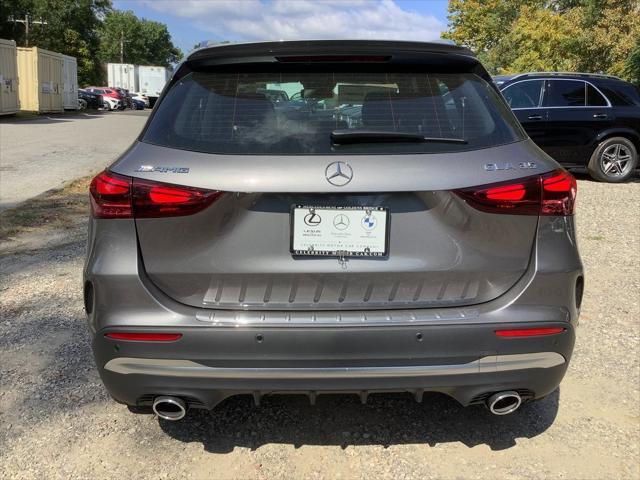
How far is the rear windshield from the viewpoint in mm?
2268

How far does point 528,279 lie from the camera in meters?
2.28

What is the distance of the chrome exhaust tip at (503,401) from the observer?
2.39 m

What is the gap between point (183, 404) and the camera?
2379 mm

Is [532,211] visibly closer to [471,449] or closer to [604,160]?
[471,449]

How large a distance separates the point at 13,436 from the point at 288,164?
6.19ft

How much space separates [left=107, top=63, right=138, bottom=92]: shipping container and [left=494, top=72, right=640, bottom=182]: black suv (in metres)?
55.8

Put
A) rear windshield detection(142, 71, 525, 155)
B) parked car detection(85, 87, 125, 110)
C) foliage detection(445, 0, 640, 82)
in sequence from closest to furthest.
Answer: rear windshield detection(142, 71, 525, 155) < foliage detection(445, 0, 640, 82) < parked car detection(85, 87, 125, 110)

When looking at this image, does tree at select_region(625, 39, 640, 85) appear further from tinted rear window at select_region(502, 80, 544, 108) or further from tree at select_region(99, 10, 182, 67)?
tree at select_region(99, 10, 182, 67)

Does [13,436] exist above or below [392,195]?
below

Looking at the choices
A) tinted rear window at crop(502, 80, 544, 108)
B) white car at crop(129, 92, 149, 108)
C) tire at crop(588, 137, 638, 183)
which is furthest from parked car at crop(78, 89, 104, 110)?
tire at crop(588, 137, 638, 183)

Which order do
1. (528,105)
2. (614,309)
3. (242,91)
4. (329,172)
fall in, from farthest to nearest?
(528,105) → (614,309) → (242,91) → (329,172)

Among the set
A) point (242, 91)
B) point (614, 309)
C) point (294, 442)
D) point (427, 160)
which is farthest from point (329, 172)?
point (614, 309)

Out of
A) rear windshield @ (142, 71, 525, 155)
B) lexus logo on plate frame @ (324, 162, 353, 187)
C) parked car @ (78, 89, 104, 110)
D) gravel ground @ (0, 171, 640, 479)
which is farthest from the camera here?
parked car @ (78, 89, 104, 110)

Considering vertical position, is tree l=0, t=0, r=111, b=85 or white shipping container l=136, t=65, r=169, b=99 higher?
tree l=0, t=0, r=111, b=85
